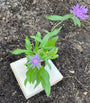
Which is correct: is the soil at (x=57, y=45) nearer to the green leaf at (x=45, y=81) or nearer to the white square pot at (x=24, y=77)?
the white square pot at (x=24, y=77)

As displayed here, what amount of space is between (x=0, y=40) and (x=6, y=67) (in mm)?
418

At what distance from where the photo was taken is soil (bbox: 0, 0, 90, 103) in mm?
1563

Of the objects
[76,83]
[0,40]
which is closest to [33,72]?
[76,83]

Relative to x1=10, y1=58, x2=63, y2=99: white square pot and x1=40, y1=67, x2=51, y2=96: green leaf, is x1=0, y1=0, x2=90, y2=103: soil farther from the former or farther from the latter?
x1=40, y1=67, x2=51, y2=96: green leaf

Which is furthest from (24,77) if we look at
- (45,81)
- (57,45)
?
(57,45)

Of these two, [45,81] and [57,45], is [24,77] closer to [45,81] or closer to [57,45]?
[45,81]

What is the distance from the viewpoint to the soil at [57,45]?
1.56 m

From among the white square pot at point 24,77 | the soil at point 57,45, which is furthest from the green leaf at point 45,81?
the soil at point 57,45

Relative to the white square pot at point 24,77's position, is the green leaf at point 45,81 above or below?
above

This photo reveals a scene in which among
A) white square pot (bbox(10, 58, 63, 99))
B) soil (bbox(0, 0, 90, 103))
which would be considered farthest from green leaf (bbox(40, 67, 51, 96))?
soil (bbox(0, 0, 90, 103))

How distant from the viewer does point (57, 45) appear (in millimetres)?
1949

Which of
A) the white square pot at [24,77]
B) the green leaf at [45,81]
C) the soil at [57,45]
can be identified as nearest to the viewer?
the green leaf at [45,81]

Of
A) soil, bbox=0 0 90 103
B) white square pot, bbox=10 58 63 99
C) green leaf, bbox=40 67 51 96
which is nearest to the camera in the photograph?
green leaf, bbox=40 67 51 96

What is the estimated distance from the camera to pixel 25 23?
82.2 inches
